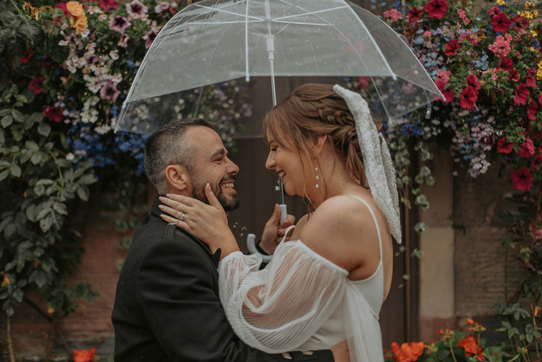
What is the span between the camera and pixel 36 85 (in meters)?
3.39

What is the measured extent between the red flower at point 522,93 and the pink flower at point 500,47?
0.23 meters

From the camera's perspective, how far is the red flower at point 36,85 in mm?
3376

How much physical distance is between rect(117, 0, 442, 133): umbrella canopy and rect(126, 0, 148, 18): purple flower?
0.88m

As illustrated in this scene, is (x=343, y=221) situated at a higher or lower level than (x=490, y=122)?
higher

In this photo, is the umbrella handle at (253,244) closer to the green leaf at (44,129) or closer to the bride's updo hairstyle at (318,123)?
the bride's updo hairstyle at (318,123)

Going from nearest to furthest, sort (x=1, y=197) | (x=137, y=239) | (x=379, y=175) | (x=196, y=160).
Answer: (x=379, y=175) < (x=137, y=239) < (x=196, y=160) < (x=1, y=197)

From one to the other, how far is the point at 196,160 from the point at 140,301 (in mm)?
685

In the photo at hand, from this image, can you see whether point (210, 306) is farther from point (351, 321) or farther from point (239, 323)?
point (351, 321)

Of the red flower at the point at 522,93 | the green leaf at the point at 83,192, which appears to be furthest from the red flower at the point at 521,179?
the green leaf at the point at 83,192

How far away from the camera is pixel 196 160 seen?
2223mm

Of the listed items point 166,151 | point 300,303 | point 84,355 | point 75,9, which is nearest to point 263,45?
point 166,151

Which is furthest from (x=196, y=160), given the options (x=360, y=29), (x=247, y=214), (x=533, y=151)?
(x=533, y=151)

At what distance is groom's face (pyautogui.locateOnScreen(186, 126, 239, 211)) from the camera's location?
2.21 m

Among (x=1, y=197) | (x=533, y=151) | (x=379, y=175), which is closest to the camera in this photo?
(x=379, y=175)
